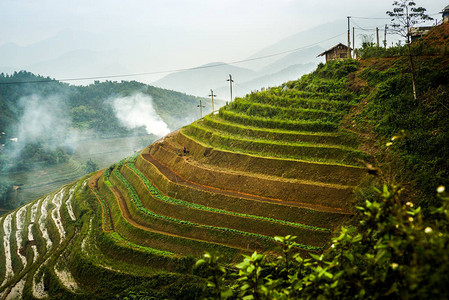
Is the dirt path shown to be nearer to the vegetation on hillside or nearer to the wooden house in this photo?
the vegetation on hillside

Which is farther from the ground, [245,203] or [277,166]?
[277,166]

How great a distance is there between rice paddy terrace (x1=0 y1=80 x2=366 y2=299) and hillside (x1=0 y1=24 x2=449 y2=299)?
0.08 m

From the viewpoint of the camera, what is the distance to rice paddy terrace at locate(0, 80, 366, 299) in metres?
16.1

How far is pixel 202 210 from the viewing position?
18.8 metres

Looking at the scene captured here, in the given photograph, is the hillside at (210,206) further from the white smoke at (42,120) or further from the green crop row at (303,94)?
the white smoke at (42,120)

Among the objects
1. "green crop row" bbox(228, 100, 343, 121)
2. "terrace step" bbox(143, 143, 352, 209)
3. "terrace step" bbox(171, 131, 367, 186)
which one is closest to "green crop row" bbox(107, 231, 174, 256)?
"terrace step" bbox(143, 143, 352, 209)

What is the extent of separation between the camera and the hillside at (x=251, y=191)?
49.9 ft

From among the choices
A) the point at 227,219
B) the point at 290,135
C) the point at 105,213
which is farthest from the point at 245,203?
the point at 105,213

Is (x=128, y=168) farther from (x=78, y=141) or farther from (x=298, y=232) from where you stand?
(x=78, y=141)

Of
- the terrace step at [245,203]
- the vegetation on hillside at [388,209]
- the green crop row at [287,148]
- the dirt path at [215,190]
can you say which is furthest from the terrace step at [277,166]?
the terrace step at [245,203]

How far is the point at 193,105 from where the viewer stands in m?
100

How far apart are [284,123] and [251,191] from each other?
6.43 meters

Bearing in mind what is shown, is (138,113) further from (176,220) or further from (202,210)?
(202,210)

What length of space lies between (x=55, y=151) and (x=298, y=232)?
5328 cm
